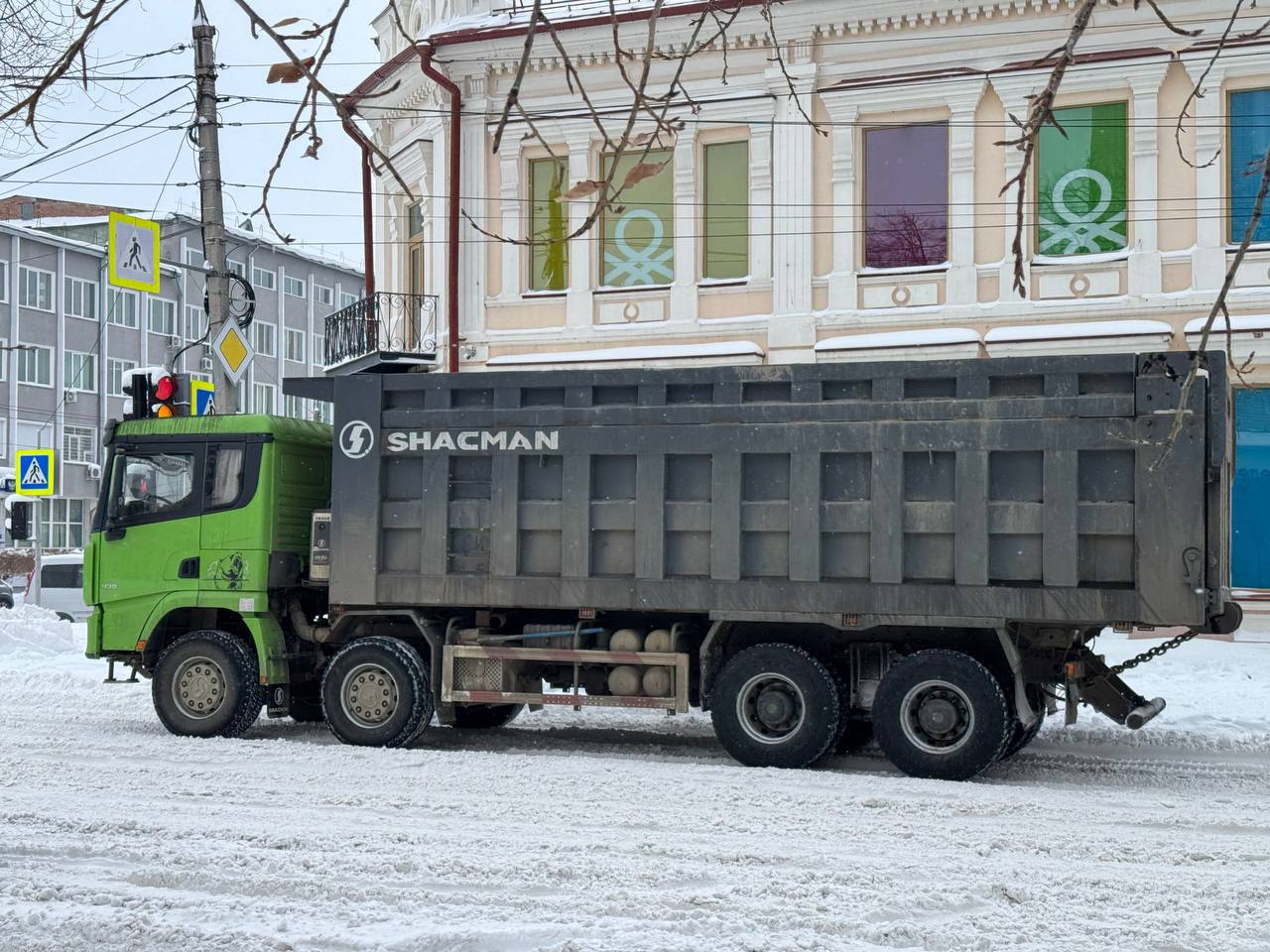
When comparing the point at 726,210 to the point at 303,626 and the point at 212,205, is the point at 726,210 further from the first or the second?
the point at 303,626

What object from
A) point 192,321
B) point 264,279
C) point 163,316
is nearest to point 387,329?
point 163,316

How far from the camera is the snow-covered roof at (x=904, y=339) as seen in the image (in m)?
19.9

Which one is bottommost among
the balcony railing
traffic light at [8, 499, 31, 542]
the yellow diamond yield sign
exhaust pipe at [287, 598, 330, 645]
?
exhaust pipe at [287, 598, 330, 645]

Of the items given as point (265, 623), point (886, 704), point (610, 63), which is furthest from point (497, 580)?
point (610, 63)

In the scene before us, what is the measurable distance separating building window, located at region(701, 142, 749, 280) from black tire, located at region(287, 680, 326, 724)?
32.2 ft

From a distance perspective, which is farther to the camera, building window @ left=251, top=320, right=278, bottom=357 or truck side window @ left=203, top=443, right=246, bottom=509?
building window @ left=251, top=320, right=278, bottom=357

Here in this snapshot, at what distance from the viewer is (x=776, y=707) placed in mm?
11250

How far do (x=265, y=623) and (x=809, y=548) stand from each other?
15.1 ft

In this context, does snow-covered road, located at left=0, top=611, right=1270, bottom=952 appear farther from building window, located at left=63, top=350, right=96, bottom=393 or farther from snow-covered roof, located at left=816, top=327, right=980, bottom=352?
building window, located at left=63, top=350, right=96, bottom=393

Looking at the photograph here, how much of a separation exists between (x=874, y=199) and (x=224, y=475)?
10.8 m

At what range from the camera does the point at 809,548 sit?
11.1 meters

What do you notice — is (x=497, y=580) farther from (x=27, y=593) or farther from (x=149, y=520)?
(x=27, y=593)

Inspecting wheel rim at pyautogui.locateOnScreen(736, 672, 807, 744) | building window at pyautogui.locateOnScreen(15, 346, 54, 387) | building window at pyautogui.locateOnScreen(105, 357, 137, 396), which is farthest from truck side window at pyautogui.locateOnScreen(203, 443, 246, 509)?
building window at pyautogui.locateOnScreen(105, 357, 137, 396)

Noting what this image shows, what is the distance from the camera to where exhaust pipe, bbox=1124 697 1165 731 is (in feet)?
36.9
